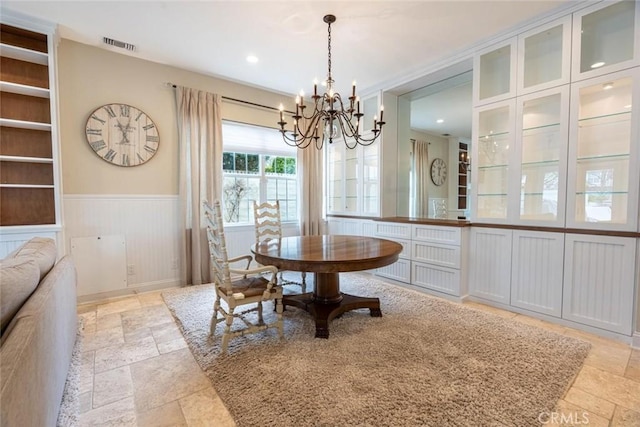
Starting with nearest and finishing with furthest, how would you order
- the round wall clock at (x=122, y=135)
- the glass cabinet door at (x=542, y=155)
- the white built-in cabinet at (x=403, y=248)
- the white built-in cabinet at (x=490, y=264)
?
the glass cabinet door at (x=542, y=155)
the white built-in cabinet at (x=490, y=264)
the round wall clock at (x=122, y=135)
the white built-in cabinet at (x=403, y=248)

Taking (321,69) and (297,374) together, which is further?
(321,69)

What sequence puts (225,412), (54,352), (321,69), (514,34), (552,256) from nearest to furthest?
(54,352)
(225,412)
(552,256)
(514,34)
(321,69)

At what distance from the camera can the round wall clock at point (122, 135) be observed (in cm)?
314

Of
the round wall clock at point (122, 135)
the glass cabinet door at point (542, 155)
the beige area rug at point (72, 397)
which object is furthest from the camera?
the round wall clock at point (122, 135)

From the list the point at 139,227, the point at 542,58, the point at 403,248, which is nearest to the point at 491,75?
the point at 542,58

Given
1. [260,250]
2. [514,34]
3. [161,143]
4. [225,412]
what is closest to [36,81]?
[161,143]

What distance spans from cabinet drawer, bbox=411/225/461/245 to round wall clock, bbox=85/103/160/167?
134 inches

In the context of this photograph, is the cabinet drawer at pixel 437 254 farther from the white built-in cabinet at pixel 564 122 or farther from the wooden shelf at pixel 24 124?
the wooden shelf at pixel 24 124

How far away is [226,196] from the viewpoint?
13.8 ft

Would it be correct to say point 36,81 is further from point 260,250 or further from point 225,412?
point 225,412

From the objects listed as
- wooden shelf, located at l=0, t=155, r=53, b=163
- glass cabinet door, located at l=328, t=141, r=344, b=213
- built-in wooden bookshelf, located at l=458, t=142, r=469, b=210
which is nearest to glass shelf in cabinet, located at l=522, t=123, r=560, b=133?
built-in wooden bookshelf, located at l=458, t=142, r=469, b=210

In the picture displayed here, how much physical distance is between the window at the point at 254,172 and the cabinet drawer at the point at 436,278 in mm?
2184

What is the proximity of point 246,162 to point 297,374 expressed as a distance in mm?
3256

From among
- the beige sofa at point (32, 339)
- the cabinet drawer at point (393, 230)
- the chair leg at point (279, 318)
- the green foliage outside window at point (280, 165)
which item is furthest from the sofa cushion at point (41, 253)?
the cabinet drawer at point (393, 230)
